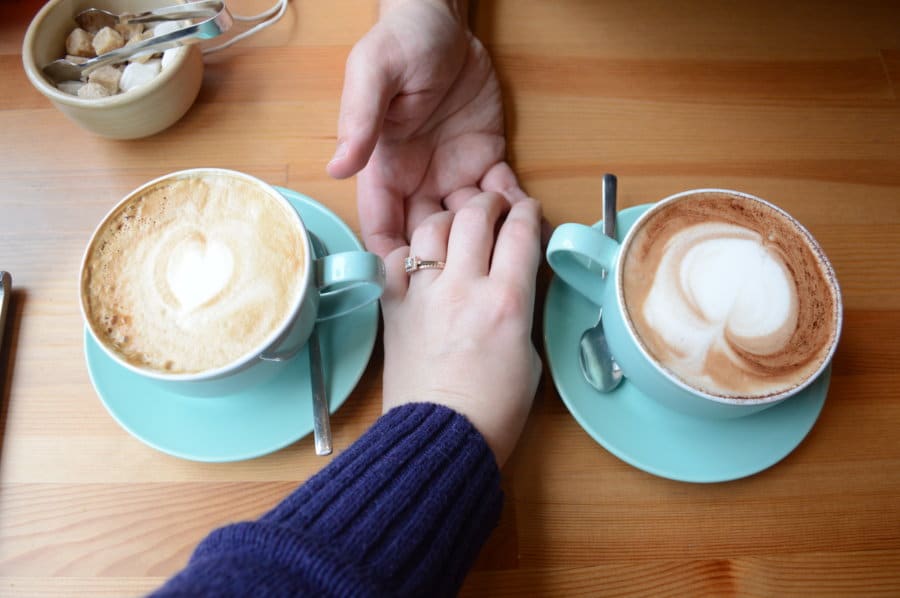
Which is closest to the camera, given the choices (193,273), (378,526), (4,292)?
(378,526)

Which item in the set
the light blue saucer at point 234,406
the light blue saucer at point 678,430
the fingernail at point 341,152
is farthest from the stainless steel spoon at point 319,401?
the light blue saucer at point 678,430

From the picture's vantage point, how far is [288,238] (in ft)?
1.85

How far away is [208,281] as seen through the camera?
0.56 meters

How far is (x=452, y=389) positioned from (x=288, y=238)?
210mm

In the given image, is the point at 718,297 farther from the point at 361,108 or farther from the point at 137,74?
Answer: the point at 137,74

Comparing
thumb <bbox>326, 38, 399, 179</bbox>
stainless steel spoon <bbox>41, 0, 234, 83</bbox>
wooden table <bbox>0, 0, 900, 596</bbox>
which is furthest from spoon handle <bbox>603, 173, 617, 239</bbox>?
stainless steel spoon <bbox>41, 0, 234, 83</bbox>

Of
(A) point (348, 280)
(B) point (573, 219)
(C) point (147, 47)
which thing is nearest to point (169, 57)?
(C) point (147, 47)

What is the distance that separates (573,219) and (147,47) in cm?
53

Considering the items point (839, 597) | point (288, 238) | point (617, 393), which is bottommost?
point (839, 597)

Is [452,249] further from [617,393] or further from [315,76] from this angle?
[315,76]

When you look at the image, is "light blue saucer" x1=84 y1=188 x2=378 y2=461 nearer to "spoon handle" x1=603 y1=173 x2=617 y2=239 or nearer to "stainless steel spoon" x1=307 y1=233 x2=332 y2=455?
"stainless steel spoon" x1=307 y1=233 x2=332 y2=455

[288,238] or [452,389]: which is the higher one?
[288,238]

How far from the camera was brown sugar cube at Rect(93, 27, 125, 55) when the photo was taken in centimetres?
71

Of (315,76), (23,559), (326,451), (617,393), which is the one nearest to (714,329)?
(617,393)
